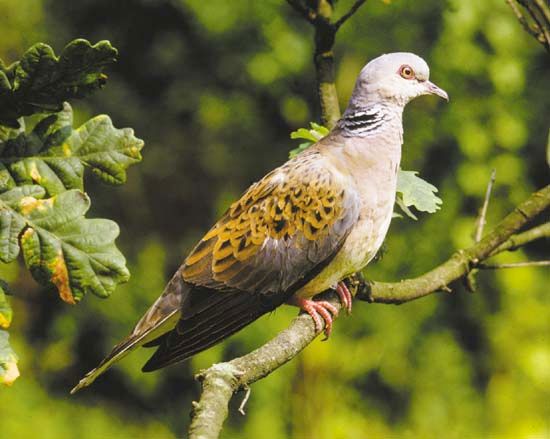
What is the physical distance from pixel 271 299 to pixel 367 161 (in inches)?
18.2

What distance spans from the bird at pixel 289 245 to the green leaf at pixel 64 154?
2.60 ft

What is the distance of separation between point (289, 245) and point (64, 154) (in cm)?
99

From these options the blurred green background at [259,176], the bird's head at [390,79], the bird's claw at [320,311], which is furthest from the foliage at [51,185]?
the blurred green background at [259,176]

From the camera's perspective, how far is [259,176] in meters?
5.62

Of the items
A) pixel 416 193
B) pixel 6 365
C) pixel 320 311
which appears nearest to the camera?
pixel 6 365

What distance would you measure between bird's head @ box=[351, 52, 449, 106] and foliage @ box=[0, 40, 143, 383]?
3.96 ft

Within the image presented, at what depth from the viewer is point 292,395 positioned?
4902 mm

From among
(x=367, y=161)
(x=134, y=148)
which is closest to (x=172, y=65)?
(x=367, y=161)

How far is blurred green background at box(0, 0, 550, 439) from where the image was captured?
16.1 feet

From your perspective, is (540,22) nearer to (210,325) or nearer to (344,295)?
(344,295)

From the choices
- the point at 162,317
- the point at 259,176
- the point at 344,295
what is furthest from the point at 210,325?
the point at 259,176

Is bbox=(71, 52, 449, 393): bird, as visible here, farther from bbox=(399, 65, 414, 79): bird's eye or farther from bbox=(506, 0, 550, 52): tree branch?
bbox=(506, 0, 550, 52): tree branch

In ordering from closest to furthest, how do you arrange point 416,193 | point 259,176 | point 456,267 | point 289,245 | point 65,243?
1. point 65,243
2. point 416,193
3. point 289,245
4. point 456,267
5. point 259,176

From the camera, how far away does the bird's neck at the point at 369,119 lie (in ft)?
8.66
